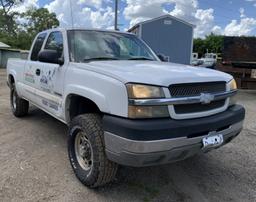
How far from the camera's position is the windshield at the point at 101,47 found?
454 centimetres

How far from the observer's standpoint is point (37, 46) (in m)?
6.20

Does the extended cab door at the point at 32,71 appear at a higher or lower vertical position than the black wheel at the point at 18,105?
higher

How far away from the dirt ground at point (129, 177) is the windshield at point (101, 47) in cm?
152

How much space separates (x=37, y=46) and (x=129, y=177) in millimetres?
3296

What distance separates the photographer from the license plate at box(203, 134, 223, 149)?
3481 mm

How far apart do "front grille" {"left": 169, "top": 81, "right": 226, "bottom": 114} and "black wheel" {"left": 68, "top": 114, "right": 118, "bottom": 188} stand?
2.90 feet

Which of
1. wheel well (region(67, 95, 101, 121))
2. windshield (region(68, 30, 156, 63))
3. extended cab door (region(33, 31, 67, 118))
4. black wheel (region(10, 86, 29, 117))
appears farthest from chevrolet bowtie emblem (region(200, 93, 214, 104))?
black wheel (region(10, 86, 29, 117))

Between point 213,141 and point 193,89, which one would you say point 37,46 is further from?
point 213,141

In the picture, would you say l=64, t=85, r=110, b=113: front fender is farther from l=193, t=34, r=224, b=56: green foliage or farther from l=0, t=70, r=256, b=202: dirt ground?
l=193, t=34, r=224, b=56: green foliage

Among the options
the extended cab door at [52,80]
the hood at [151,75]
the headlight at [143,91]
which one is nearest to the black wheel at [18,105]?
the extended cab door at [52,80]

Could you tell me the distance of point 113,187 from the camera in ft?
12.8

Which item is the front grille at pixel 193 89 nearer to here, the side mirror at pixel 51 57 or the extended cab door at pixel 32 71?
the side mirror at pixel 51 57

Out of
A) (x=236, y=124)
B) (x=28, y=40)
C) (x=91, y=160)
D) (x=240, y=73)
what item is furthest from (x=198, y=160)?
(x=28, y=40)

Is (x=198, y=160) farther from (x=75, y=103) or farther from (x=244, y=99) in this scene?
(x=244, y=99)
